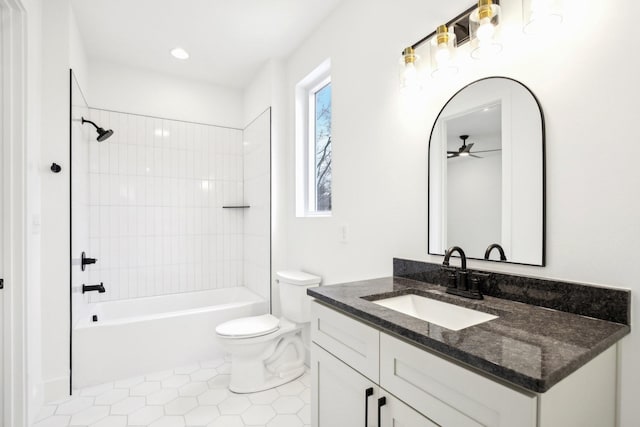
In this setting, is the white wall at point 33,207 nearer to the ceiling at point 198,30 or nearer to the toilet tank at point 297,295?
the ceiling at point 198,30

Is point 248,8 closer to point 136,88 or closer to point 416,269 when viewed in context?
point 136,88

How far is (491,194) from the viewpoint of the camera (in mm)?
1261

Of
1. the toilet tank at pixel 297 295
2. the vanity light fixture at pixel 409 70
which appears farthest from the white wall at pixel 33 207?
the vanity light fixture at pixel 409 70

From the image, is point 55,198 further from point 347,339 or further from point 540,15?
point 540,15

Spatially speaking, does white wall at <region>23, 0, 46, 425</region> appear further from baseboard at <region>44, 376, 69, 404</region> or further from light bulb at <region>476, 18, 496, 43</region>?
light bulb at <region>476, 18, 496, 43</region>

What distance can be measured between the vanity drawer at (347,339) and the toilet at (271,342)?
0.91 meters

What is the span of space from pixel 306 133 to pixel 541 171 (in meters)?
1.93

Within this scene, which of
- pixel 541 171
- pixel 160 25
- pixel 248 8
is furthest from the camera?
pixel 160 25

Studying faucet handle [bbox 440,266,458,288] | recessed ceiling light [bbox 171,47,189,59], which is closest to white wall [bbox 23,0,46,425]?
recessed ceiling light [bbox 171,47,189,59]

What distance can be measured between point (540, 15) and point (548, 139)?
1.30 feet

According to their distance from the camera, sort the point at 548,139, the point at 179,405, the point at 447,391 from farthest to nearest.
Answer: the point at 179,405
the point at 548,139
the point at 447,391

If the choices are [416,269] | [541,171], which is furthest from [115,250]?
[541,171]

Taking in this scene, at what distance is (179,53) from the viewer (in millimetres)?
2730

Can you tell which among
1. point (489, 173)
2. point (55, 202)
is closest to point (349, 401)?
point (489, 173)
